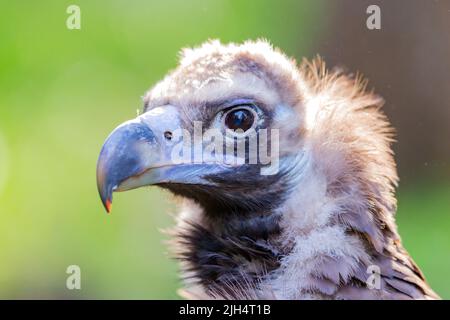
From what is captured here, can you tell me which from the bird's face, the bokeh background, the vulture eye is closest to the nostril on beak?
the bird's face

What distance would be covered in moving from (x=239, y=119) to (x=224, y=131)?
0.07m

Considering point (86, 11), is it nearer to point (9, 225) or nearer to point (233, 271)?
point (9, 225)

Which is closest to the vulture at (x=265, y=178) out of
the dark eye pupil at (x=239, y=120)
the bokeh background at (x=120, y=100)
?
the dark eye pupil at (x=239, y=120)

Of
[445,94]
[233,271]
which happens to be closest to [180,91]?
[233,271]

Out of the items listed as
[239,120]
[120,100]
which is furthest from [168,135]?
[120,100]

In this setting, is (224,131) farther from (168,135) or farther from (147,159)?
(147,159)

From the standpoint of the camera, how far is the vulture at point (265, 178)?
2871 mm

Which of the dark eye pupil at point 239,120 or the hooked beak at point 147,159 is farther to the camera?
the dark eye pupil at point 239,120

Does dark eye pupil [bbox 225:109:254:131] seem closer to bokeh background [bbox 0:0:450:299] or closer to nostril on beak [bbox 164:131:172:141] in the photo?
nostril on beak [bbox 164:131:172:141]

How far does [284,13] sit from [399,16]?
1.09 metres

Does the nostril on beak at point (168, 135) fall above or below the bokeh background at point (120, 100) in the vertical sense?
below

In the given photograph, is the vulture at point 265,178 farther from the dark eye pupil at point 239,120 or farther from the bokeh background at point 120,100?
the bokeh background at point 120,100

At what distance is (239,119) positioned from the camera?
3105 mm
